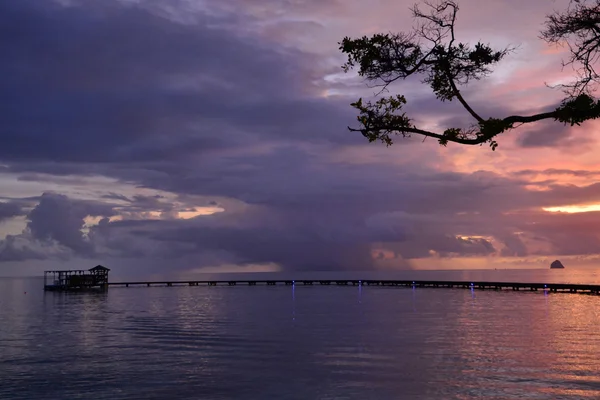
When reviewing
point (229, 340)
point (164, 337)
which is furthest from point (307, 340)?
point (164, 337)

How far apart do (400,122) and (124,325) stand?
153ft

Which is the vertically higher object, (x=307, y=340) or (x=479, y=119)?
(x=479, y=119)

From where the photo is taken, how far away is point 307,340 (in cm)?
3912

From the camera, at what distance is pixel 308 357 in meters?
31.3

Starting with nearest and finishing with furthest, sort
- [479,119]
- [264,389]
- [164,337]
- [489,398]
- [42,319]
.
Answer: [479,119] < [489,398] < [264,389] < [164,337] < [42,319]

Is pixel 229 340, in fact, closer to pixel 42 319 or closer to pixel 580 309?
pixel 42 319

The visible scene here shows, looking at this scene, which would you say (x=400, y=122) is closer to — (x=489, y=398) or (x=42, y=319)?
(x=489, y=398)

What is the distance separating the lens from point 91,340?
4097cm

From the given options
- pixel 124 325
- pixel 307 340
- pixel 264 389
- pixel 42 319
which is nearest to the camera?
pixel 264 389

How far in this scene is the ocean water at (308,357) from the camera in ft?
75.2

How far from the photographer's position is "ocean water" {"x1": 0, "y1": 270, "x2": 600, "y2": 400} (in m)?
22.9

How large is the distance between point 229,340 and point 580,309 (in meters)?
40.9

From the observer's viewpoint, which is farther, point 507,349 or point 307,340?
point 307,340

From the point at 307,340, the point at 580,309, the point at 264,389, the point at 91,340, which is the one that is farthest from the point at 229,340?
the point at 580,309
